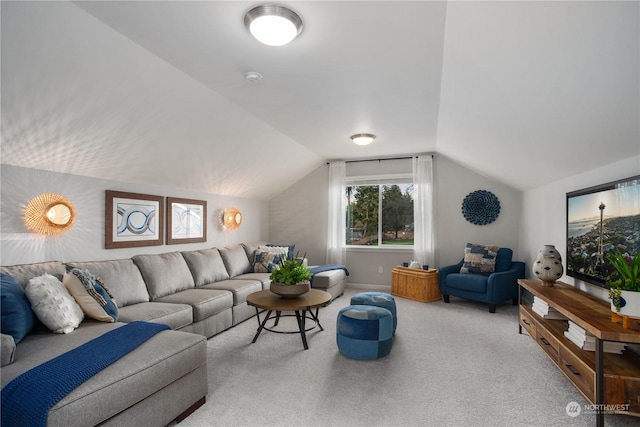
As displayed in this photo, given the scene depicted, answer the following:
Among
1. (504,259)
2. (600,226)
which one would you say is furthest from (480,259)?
(600,226)

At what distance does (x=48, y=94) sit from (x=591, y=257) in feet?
14.7

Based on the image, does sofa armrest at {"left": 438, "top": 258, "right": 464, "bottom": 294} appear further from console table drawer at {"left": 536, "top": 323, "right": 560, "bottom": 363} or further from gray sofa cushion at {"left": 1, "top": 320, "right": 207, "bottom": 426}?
gray sofa cushion at {"left": 1, "top": 320, "right": 207, "bottom": 426}

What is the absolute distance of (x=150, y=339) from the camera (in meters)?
2.21

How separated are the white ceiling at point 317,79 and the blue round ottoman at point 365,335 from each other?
6.87ft

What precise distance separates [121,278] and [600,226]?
171 inches

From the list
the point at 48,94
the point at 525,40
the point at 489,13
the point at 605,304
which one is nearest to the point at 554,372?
the point at 605,304

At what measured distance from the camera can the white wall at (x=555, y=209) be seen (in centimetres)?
280

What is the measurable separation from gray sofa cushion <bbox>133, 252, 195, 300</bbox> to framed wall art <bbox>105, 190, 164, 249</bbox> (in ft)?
0.96

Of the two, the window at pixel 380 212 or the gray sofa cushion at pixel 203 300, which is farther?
the window at pixel 380 212

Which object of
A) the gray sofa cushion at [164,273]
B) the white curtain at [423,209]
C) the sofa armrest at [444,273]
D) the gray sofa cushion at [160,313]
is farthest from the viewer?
the white curtain at [423,209]

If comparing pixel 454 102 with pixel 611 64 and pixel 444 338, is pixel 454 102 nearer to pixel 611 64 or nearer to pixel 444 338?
pixel 611 64

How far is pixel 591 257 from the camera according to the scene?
2.94 m

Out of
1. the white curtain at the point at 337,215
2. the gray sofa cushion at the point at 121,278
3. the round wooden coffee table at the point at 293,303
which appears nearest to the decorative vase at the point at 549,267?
the round wooden coffee table at the point at 293,303

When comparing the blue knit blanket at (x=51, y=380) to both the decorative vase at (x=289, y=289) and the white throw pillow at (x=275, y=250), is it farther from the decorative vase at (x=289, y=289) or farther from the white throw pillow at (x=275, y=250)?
the white throw pillow at (x=275, y=250)
